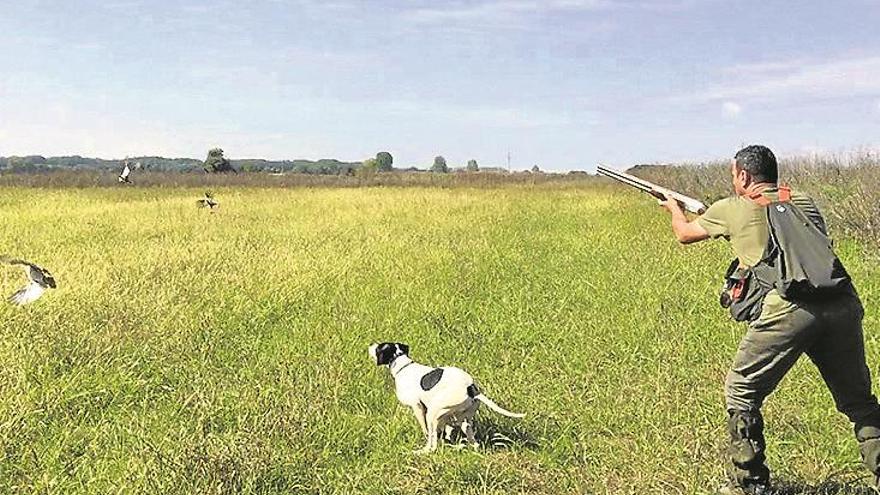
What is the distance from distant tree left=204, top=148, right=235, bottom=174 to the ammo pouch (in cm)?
5480

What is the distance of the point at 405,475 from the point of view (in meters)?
4.64

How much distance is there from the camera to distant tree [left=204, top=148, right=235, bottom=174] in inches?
2276

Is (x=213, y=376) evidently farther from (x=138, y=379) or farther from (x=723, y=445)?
(x=723, y=445)

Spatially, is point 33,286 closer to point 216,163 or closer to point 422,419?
point 422,419

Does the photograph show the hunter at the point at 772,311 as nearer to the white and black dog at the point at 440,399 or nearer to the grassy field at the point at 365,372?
the grassy field at the point at 365,372

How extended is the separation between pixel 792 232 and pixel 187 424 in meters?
3.88

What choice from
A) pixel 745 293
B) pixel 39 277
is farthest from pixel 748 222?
pixel 39 277

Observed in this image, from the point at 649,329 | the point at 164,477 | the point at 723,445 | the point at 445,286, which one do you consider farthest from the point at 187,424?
the point at 445,286

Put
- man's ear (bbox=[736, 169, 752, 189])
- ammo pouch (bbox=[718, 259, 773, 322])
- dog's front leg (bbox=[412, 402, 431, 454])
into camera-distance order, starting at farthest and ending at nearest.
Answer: dog's front leg (bbox=[412, 402, 431, 454]), man's ear (bbox=[736, 169, 752, 189]), ammo pouch (bbox=[718, 259, 773, 322])

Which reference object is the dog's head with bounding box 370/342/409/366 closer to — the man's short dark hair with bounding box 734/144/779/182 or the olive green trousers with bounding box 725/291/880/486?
the olive green trousers with bounding box 725/291/880/486

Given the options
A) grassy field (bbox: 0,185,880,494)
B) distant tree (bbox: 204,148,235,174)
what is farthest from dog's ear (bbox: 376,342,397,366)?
distant tree (bbox: 204,148,235,174)

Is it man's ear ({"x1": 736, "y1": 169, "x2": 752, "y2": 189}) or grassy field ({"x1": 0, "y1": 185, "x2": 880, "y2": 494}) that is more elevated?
man's ear ({"x1": 736, "y1": 169, "x2": 752, "y2": 189})

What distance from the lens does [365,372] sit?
660 centimetres

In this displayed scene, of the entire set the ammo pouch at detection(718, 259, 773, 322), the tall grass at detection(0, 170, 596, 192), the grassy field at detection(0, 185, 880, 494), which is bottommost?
the grassy field at detection(0, 185, 880, 494)
